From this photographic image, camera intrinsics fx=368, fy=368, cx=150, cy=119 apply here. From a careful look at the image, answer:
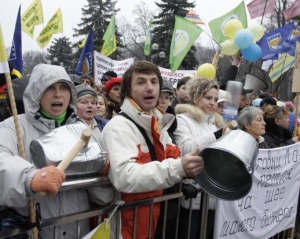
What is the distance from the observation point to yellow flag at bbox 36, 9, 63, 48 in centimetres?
1166

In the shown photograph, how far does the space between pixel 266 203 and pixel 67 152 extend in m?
2.55

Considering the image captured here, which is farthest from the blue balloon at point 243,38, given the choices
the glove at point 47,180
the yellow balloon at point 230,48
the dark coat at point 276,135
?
the glove at point 47,180

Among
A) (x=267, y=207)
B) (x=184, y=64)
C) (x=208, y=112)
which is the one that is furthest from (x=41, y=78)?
(x=184, y=64)

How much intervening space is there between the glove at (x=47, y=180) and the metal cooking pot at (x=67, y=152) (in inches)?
9.0

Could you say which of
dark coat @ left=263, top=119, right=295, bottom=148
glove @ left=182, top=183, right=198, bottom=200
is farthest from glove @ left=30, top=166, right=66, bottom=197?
dark coat @ left=263, top=119, right=295, bottom=148

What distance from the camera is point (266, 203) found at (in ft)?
12.5

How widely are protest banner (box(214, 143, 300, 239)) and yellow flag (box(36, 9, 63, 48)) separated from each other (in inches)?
369

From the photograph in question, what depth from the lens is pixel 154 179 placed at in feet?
6.76

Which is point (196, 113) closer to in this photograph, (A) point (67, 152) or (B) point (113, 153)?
(B) point (113, 153)

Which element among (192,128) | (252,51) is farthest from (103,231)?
(252,51)

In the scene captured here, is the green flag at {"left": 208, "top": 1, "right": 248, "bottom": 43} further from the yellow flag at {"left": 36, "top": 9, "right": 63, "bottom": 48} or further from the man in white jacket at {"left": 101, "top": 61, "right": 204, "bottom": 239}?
the man in white jacket at {"left": 101, "top": 61, "right": 204, "bottom": 239}

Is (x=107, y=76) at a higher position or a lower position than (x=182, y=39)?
lower

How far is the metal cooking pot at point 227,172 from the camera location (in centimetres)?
207

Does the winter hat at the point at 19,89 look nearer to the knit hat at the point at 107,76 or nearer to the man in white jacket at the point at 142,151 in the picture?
the man in white jacket at the point at 142,151
